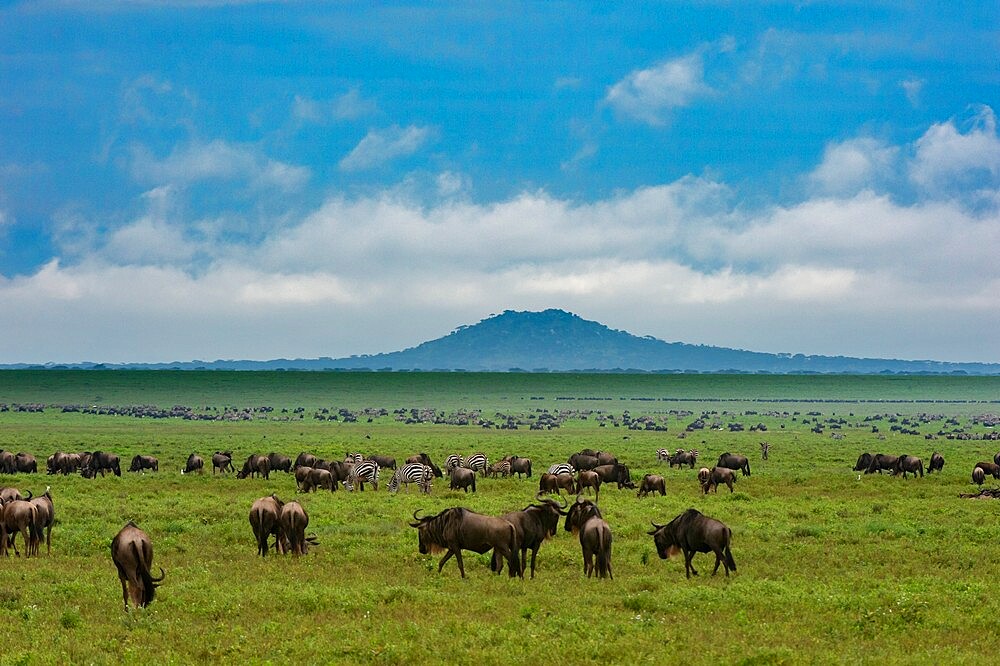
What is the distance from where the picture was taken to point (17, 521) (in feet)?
73.2

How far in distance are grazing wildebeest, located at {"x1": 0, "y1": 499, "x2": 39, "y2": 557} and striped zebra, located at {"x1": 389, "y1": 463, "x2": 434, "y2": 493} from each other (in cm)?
1677

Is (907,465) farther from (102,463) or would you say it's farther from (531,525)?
(102,463)

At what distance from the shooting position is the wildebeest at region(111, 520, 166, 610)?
55.3 ft

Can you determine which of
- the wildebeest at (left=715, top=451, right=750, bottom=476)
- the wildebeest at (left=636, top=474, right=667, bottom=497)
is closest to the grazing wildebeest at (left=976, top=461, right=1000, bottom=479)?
the wildebeest at (left=715, top=451, right=750, bottom=476)

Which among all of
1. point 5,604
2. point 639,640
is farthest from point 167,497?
point 639,640

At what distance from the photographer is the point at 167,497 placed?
34.4 meters

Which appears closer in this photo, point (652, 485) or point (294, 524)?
point (294, 524)

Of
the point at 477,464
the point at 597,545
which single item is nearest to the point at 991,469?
the point at 477,464

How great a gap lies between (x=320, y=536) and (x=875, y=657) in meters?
15.1

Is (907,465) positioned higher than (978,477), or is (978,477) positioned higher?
(907,465)

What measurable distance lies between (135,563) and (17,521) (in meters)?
7.16

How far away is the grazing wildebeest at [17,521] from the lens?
2227 centimetres

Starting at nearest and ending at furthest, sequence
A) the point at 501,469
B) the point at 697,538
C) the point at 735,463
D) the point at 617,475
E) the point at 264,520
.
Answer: the point at 697,538
the point at 264,520
the point at 617,475
the point at 501,469
the point at 735,463

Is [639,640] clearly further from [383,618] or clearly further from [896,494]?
[896,494]
